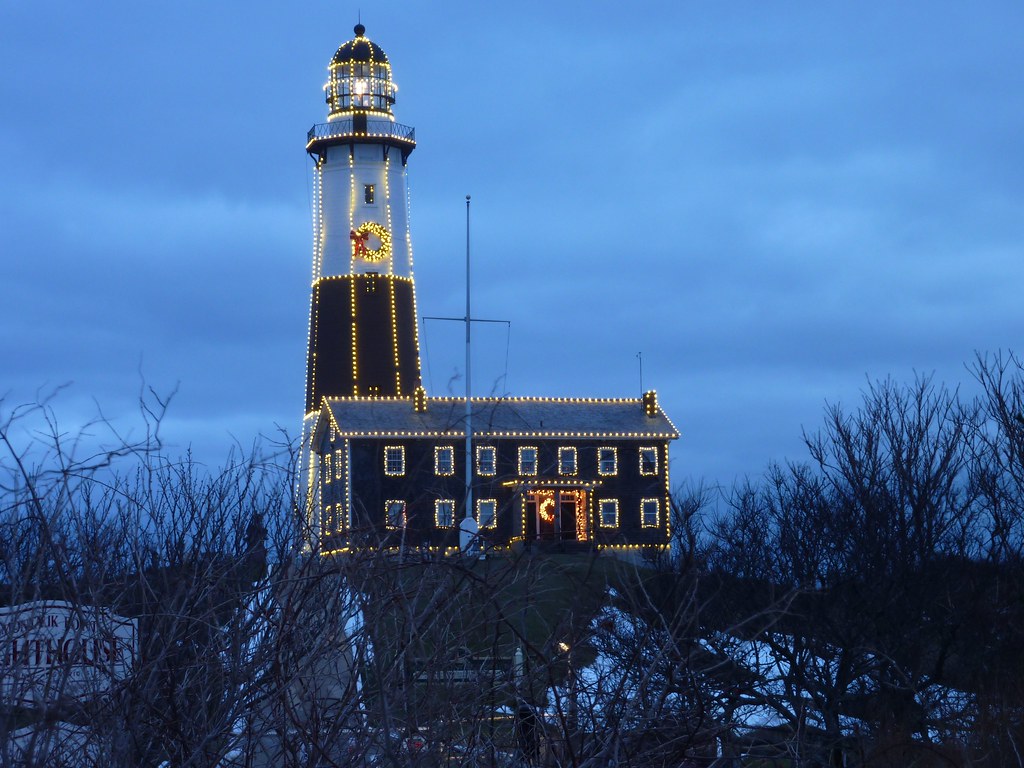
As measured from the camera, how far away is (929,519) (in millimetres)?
20594

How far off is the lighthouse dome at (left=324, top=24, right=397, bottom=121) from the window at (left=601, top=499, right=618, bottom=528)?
54.3 feet

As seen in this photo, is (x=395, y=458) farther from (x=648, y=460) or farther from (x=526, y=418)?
(x=648, y=460)

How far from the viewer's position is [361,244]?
51031 millimetres

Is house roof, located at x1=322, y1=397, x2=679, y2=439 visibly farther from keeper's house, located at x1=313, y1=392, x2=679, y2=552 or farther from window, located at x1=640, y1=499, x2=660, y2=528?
window, located at x1=640, y1=499, x2=660, y2=528

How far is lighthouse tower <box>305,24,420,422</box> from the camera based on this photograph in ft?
166

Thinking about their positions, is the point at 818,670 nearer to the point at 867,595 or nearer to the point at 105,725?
the point at 867,595

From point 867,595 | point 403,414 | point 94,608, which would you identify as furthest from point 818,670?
point 403,414

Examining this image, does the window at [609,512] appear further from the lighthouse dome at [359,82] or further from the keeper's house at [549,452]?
the lighthouse dome at [359,82]

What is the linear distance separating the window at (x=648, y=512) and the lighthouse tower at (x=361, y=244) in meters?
9.26

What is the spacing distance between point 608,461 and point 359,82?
1691cm

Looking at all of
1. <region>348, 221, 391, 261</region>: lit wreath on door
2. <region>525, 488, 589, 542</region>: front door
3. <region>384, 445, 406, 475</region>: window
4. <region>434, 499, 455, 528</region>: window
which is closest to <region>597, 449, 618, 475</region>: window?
<region>525, 488, 589, 542</region>: front door

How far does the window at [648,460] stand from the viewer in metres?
49.5

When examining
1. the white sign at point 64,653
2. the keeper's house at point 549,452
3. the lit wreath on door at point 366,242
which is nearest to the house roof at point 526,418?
the keeper's house at point 549,452

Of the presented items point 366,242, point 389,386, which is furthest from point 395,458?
point 366,242
